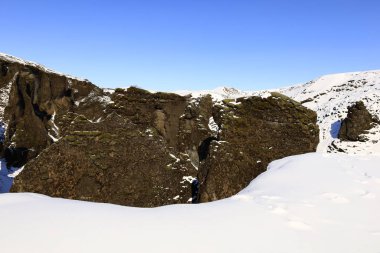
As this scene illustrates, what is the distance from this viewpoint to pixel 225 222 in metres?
4.88

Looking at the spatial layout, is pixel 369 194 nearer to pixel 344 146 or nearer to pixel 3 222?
pixel 3 222

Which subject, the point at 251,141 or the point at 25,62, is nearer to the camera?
the point at 251,141

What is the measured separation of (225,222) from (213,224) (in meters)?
0.21

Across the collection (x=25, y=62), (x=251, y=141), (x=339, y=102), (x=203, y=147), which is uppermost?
(x=25, y=62)

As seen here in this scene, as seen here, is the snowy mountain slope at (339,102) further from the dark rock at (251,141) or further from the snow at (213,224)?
the snow at (213,224)

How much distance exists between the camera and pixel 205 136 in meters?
16.8

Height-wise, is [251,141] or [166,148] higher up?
[251,141]

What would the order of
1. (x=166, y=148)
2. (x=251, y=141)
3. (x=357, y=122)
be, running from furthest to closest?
(x=357, y=122), (x=166, y=148), (x=251, y=141)

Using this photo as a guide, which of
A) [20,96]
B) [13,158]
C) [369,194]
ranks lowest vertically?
[13,158]

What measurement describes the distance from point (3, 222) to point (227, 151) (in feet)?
30.7

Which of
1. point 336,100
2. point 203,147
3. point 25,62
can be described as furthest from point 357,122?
point 25,62

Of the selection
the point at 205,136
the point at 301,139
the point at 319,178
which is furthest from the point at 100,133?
the point at 319,178

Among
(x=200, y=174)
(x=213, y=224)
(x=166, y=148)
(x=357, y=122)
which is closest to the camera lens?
(x=213, y=224)

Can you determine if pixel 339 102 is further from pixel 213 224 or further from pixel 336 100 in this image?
pixel 213 224
